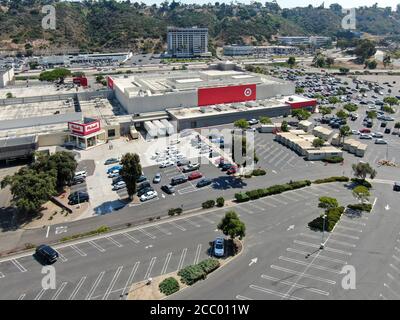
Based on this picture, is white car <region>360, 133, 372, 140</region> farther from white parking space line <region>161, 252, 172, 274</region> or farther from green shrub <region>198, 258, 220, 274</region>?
white parking space line <region>161, 252, 172, 274</region>

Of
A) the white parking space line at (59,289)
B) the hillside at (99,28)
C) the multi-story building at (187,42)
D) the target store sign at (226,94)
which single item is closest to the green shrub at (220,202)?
the white parking space line at (59,289)

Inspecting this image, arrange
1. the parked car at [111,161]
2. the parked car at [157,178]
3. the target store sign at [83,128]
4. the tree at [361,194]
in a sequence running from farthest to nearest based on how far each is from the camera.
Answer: the target store sign at [83,128], the parked car at [111,161], the parked car at [157,178], the tree at [361,194]

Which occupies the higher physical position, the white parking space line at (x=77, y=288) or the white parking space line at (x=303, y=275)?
the white parking space line at (x=303, y=275)

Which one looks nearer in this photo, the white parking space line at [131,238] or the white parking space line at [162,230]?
the white parking space line at [131,238]

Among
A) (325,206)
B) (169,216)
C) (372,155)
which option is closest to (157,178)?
(169,216)

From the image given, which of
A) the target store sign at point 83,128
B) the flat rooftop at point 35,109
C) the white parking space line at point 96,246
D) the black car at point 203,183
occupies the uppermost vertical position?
the flat rooftop at point 35,109

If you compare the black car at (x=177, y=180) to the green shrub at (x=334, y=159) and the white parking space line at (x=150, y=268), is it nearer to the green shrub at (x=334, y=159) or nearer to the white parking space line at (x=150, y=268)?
the white parking space line at (x=150, y=268)

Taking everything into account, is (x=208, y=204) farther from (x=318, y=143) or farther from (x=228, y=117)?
(x=228, y=117)
